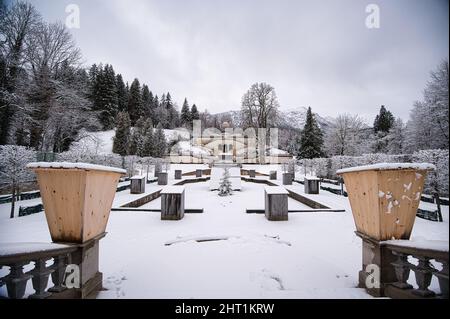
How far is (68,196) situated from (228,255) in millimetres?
2520

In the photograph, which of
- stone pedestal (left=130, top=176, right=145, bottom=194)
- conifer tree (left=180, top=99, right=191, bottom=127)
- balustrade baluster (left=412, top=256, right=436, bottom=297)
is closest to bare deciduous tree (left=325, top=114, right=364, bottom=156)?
stone pedestal (left=130, top=176, right=145, bottom=194)

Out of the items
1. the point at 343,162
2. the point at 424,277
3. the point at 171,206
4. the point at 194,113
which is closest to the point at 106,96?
the point at 194,113

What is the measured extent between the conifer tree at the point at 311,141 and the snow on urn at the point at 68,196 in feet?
111

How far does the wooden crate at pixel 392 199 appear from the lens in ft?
6.92

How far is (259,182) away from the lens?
15891mm

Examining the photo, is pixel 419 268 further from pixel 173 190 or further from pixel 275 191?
pixel 173 190

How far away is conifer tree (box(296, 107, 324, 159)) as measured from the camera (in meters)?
32.7

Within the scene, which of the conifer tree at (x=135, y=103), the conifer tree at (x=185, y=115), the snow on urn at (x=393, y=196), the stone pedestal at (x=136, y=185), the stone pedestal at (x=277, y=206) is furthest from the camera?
the conifer tree at (x=185, y=115)

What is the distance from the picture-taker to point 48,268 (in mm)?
1851

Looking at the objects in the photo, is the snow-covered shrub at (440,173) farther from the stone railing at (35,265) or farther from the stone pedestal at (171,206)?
the stone pedestal at (171,206)

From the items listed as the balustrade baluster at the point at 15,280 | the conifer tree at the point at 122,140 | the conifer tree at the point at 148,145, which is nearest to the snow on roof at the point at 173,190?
the balustrade baluster at the point at 15,280
